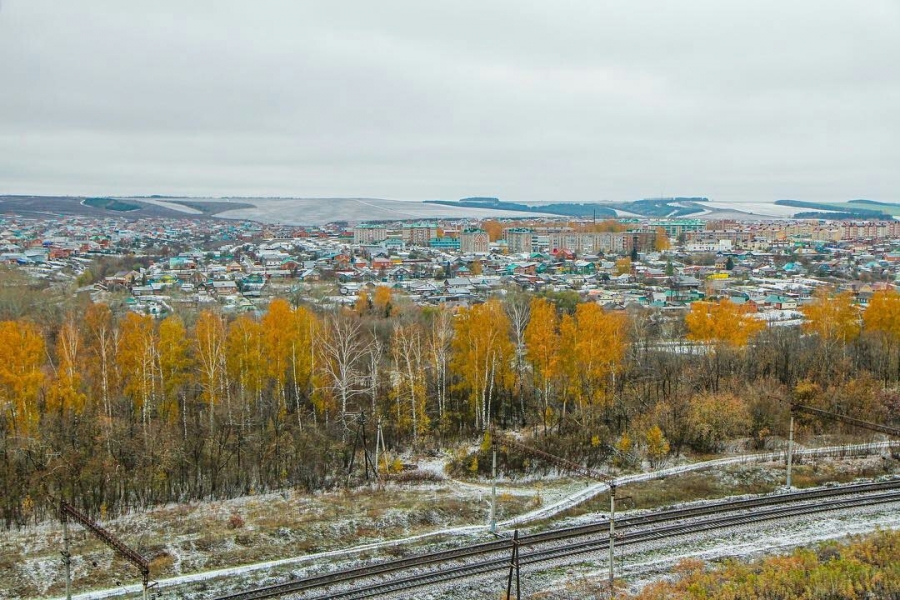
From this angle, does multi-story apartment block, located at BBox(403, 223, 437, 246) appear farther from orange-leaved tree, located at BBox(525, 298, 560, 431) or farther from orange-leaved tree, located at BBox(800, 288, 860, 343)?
orange-leaved tree, located at BBox(525, 298, 560, 431)

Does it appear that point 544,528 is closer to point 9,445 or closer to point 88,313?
point 9,445

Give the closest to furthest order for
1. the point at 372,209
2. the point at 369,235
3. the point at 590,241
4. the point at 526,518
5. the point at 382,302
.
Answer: the point at 526,518 < the point at 382,302 < the point at 590,241 < the point at 369,235 < the point at 372,209

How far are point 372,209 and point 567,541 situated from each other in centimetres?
11742

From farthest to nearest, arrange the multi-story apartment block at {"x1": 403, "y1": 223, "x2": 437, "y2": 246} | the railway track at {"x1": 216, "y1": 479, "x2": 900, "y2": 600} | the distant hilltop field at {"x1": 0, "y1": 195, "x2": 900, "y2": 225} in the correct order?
the distant hilltop field at {"x1": 0, "y1": 195, "x2": 900, "y2": 225} < the multi-story apartment block at {"x1": 403, "y1": 223, "x2": 437, "y2": 246} < the railway track at {"x1": 216, "y1": 479, "x2": 900, "y2": 600}

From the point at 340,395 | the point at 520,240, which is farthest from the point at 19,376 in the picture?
the point at 520,240

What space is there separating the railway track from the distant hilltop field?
3839 inches

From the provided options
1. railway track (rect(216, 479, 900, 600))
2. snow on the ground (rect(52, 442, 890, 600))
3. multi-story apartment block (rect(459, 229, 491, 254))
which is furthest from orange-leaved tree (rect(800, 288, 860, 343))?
multi-story apartment block (rect(459, 229, 491, 254))

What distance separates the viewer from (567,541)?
11.0 m

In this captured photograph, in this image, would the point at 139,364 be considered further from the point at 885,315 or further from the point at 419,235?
the point at 419,235

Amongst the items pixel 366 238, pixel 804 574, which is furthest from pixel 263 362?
pixel 366 238

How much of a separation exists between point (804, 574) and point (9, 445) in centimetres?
1440

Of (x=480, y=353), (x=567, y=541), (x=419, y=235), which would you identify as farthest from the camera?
(x=419, y=235)

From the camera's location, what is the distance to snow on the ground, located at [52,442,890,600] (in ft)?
31.4

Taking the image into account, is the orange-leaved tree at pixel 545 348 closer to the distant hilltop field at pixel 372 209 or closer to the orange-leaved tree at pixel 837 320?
the orange-leaved tree at pixel 837 320
